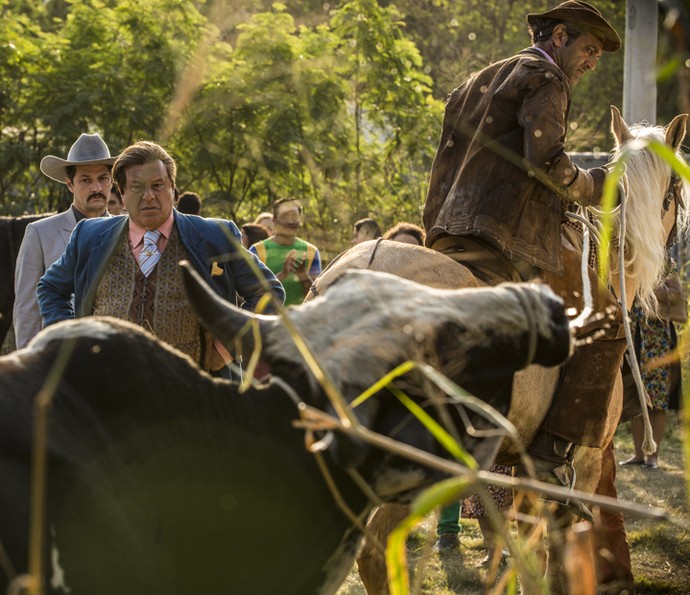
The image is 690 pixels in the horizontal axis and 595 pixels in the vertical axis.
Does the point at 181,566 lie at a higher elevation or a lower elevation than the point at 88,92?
lower

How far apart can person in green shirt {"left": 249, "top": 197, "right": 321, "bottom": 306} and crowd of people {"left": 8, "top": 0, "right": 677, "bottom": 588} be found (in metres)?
3.15

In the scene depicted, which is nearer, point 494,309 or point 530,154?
point 494,309

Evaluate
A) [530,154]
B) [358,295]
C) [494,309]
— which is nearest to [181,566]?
[358,295]

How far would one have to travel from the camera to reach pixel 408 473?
6.27 ft

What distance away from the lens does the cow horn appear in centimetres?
192

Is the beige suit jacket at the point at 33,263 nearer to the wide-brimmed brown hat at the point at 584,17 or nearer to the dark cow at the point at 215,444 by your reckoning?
the wide-brimmed brown hat at the point at 584,17

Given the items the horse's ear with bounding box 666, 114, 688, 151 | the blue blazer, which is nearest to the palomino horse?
the horse's ear with bounding box 666, 114, 688, 151

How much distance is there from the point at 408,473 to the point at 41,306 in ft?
9.90

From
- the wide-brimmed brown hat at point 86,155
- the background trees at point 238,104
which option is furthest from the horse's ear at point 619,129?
the background trees at point 238,104

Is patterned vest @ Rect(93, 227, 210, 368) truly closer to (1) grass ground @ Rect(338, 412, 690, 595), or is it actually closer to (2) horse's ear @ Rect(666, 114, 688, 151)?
(1) grass ground @ Rect(338, 412, 690, 595)

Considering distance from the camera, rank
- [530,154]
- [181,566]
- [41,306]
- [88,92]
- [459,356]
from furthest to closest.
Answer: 1. [88,92]
2. [530,154]
3. [41,306]
4. [459,356]
5. [181,566]

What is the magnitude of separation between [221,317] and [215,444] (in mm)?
219

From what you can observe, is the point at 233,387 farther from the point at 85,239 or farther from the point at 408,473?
the point at 85,239


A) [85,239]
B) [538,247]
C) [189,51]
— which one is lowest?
[538,247]
